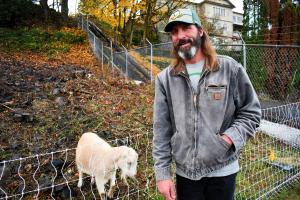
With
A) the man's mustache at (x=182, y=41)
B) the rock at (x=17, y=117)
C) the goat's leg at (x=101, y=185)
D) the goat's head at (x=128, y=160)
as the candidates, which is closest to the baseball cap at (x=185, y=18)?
the man's mustache at (x=182, y=41)

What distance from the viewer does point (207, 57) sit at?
241cm

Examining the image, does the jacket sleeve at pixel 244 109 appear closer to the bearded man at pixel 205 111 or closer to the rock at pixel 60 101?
the bearded man at pixel 205 111

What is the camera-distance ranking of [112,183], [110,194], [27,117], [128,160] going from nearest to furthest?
[128,160] → [112,183] → [110,194] → [27,117]

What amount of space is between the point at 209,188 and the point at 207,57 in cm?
92

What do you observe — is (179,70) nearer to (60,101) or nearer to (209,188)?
(209,188)

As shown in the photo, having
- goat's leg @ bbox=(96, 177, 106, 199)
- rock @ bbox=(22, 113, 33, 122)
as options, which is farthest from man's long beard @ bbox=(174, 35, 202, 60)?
rock @ bbox=(22, 113, 33, 122)

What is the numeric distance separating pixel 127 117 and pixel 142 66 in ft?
21.4

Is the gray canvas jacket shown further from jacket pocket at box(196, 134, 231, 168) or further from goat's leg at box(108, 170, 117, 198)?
goat's leg at box(108, 170, 117, 198)

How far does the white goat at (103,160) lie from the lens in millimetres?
3607

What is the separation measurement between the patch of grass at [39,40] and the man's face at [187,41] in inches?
662

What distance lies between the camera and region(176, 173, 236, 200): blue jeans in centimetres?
241

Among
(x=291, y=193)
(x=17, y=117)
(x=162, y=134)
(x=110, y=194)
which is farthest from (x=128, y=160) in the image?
(x=17, y=117)

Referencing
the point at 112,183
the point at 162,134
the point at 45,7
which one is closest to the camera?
the point at 162,134

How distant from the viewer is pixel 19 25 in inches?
842
